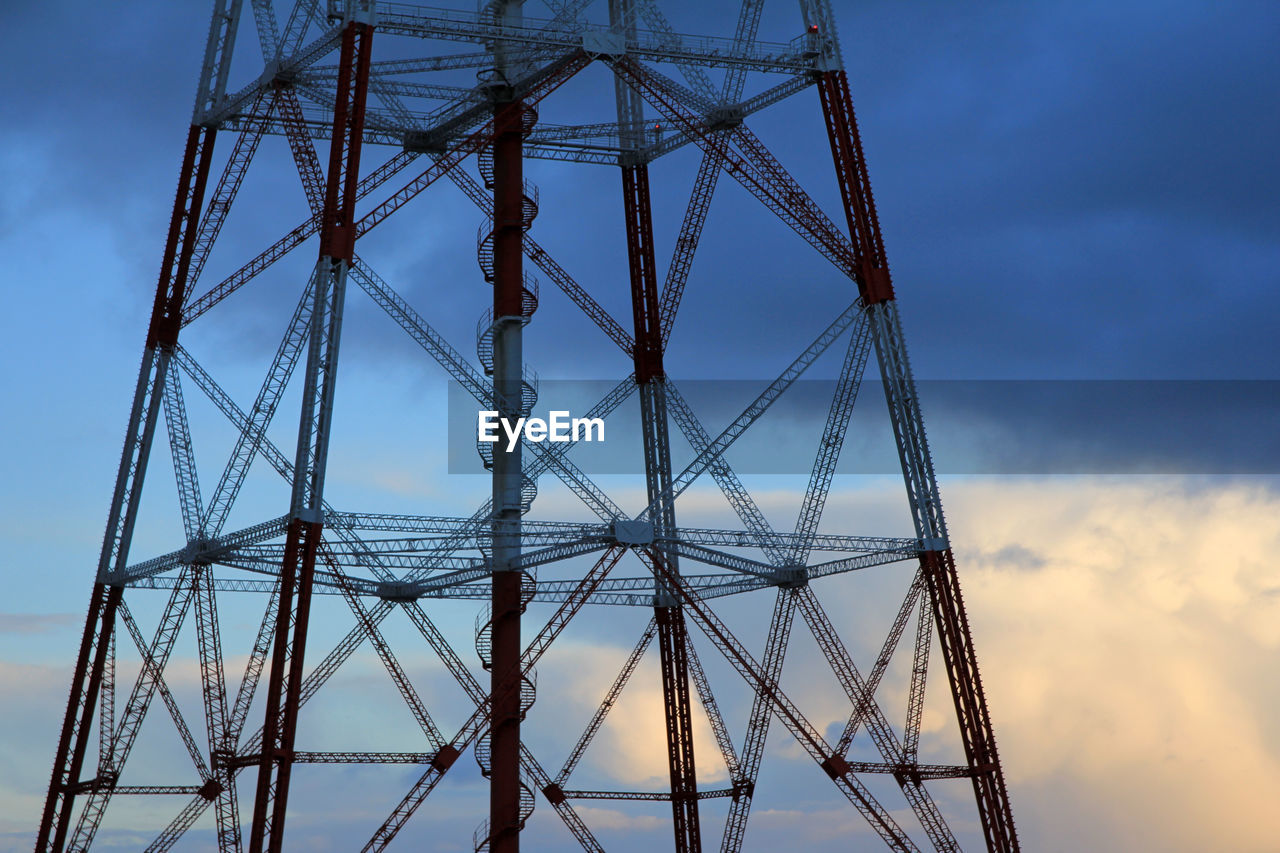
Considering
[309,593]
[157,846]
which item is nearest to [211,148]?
[309,593]

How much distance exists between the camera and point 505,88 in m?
66.2

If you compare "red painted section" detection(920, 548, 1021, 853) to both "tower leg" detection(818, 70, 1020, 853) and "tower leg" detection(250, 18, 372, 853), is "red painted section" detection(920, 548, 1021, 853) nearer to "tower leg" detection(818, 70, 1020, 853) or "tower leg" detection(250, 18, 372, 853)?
"tower leg" detection(818, 70, 1020, 853)

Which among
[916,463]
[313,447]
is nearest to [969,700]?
[916,463]

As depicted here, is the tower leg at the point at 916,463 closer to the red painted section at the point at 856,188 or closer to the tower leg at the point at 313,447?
the red painted section at the point at 856,188

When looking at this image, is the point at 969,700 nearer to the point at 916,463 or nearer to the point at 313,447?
the point at 916,463

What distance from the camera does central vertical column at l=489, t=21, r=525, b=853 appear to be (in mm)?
61438

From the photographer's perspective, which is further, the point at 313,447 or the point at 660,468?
the point at 660,468

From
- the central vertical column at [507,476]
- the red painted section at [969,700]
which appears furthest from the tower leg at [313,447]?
the red painted section at [969,700]

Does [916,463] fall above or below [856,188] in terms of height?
below

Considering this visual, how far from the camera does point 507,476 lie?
64062mm

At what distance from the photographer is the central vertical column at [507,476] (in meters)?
61.4

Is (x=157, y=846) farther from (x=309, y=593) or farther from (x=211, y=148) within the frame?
(x=211, y=148)

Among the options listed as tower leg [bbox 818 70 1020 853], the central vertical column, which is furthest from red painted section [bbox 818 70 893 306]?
the central vertical column

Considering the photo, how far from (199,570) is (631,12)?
2247 cm
